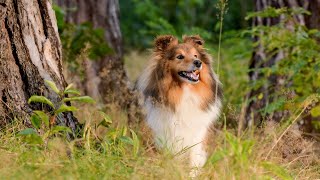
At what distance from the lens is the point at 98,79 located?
905cm

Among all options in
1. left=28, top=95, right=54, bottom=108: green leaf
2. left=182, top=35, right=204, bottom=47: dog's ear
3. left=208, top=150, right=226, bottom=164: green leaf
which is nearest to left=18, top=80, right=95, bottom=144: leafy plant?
left=28, top=95, right=54, bottom=108: green leaf

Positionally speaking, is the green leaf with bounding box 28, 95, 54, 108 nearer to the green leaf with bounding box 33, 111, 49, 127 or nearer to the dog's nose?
the green leaf with bounding box 33, 111, 49, 127

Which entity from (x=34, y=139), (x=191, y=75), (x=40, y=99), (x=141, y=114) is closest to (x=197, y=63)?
(x=191, y=75)

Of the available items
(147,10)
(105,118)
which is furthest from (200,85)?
(147,10)

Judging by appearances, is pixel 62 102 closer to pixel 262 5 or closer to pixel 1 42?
pixel 1 42

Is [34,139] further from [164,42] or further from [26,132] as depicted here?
[164,42]

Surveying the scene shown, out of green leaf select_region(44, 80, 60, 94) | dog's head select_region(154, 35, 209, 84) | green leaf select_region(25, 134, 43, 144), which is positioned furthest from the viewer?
dog's head select_region(154, 35, 209, 84)

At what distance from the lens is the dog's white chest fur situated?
6.42 metres

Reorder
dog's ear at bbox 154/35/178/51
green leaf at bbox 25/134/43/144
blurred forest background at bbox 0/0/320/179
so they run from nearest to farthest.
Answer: blurred forest background at bbox 0/0/320/179, green leaf at bbox 25/134/43/144, dog's ear at bbox 154/35/178/51

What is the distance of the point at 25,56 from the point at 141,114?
1.69 meters

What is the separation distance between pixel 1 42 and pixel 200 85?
213cm

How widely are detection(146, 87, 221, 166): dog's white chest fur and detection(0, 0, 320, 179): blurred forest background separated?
155mm

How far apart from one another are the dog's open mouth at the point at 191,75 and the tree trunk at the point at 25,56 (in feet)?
4.71

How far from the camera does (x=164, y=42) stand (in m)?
6.89
